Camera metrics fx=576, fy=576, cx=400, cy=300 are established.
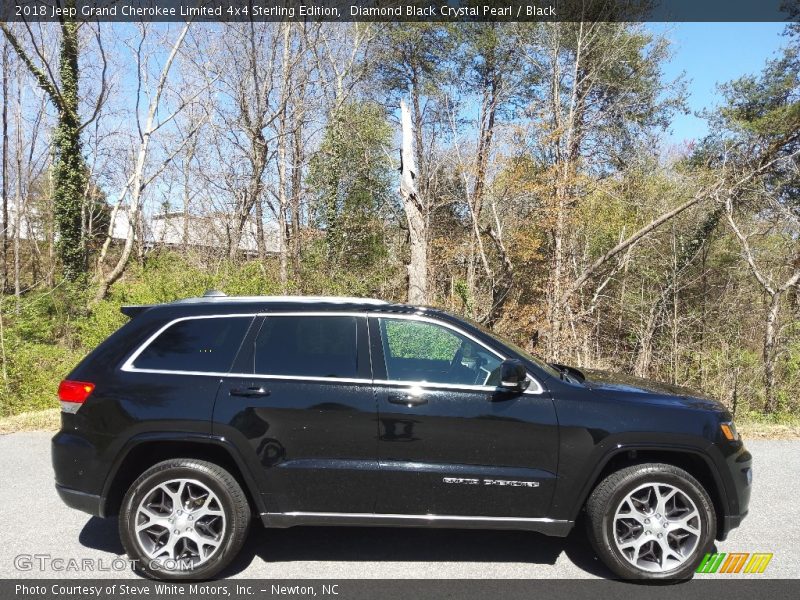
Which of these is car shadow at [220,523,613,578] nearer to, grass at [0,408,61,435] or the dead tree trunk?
grass at [0,408,61,435]

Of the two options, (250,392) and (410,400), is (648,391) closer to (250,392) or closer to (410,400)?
(410,400)

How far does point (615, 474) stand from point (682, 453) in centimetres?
51

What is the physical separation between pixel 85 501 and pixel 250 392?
128cm

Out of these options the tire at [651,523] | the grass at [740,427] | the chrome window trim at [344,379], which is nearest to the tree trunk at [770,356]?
the grass at [740,427]

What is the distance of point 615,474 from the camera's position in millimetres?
3746

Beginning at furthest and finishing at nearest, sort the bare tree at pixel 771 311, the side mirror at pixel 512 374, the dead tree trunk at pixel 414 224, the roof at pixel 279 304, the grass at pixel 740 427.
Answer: the dead tree trunk at pixel 414 224 < the bare tree at pixel 771 311 < the grass at pixel 740 427 < the roof at pixel 279 304 < the side mirror at pixel 512 374

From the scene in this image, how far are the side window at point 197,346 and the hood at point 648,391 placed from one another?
8.11ft

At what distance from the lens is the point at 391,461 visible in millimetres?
3672

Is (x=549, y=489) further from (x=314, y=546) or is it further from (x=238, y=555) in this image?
(x=238, y=555)

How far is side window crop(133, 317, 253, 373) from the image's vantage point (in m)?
3.88

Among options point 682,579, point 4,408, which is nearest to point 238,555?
point 682,579

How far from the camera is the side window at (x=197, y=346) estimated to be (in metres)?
3.88

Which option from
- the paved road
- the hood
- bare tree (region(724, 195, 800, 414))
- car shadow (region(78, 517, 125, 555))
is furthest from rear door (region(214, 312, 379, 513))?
bare tree (region(724, 195, 800, 414))

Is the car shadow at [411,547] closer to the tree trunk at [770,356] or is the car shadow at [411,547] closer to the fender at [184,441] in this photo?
the fender at [184,441]
